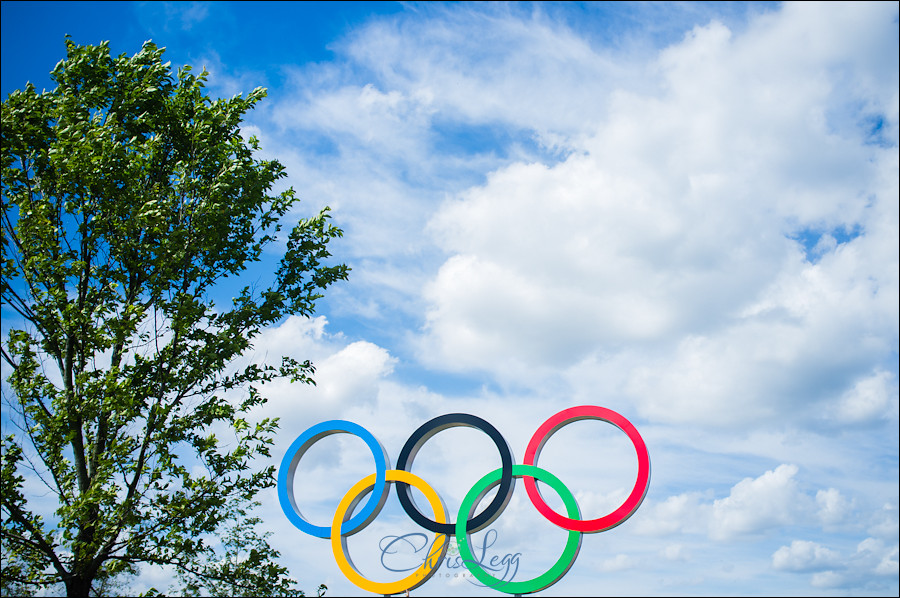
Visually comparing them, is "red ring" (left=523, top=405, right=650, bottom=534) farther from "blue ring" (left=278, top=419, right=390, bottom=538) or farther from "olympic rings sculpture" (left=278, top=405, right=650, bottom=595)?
"blue ring" (left=278, top=419, right=390, bottom=538)

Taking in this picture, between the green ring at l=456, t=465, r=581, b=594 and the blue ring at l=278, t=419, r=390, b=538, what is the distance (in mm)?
1752

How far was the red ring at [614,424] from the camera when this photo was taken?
35.8ft

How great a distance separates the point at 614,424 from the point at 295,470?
653 cm

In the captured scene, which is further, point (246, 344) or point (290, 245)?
point (290, 245)

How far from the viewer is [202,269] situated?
10805 mm

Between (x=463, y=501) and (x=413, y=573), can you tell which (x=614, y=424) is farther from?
(x=413, y=573)

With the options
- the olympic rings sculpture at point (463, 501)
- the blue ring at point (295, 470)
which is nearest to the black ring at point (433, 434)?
the olympic rings sculpture at point (463, 501)

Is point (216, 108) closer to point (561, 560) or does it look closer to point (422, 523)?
point (422, 523)

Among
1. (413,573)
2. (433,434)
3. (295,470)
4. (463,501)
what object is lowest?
(413,573)

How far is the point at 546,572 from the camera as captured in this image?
11.0 m

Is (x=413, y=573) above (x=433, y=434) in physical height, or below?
below

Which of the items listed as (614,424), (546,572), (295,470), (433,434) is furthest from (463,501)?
(295,470)

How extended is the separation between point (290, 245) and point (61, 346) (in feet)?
12.9

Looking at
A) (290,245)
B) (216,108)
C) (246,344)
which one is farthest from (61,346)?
(216,108)
